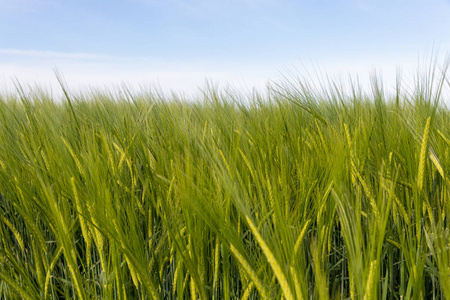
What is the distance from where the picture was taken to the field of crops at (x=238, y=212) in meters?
0.52

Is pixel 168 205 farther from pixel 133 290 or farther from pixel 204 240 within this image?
pixel 133 290

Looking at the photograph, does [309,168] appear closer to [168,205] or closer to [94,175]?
[168,205]

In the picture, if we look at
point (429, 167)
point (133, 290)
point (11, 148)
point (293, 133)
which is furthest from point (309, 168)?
point (11, 148)

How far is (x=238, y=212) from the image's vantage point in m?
0.63

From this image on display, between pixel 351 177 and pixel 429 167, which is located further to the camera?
pixel 429 167

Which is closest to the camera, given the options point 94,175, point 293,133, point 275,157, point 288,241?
point 288,241

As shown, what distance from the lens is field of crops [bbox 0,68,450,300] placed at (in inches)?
20.6

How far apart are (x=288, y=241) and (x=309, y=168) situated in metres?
0.33

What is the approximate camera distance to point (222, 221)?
530 millimetres

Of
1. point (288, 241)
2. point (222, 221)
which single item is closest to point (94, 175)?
point (222, 221)

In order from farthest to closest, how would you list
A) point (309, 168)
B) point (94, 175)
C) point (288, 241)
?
1. point (309, 168)
2. point (94, 175)
3. point (288, 241)

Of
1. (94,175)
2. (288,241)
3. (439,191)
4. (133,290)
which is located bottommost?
(133,290)

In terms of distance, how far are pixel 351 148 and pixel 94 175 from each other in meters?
0.57

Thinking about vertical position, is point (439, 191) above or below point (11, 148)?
below
